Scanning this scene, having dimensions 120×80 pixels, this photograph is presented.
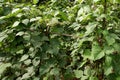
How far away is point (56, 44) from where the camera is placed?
8.46ft

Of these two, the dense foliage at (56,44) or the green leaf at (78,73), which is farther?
the green leaf at (78,73)

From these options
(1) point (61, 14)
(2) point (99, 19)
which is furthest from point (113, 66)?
(1) point (61, 14)

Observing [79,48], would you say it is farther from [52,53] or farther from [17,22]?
[17,22]

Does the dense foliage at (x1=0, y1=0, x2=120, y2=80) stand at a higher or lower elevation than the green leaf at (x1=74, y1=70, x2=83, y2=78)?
higher

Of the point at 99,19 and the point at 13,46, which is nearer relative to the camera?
the point at 99,19

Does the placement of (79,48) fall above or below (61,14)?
below

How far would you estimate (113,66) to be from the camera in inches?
94.1

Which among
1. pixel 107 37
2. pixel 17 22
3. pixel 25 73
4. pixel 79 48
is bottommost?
pixel 25 73

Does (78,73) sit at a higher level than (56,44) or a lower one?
lower

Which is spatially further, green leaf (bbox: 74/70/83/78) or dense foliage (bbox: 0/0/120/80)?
green leaf (bbox: 74/70/83/78)

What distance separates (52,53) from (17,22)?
41 centimetres

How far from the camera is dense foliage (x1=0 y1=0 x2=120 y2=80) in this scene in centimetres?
238

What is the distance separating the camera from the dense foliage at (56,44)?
7.80ft

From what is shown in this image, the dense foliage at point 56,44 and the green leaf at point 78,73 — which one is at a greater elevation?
the dense foliage at point 56,44
